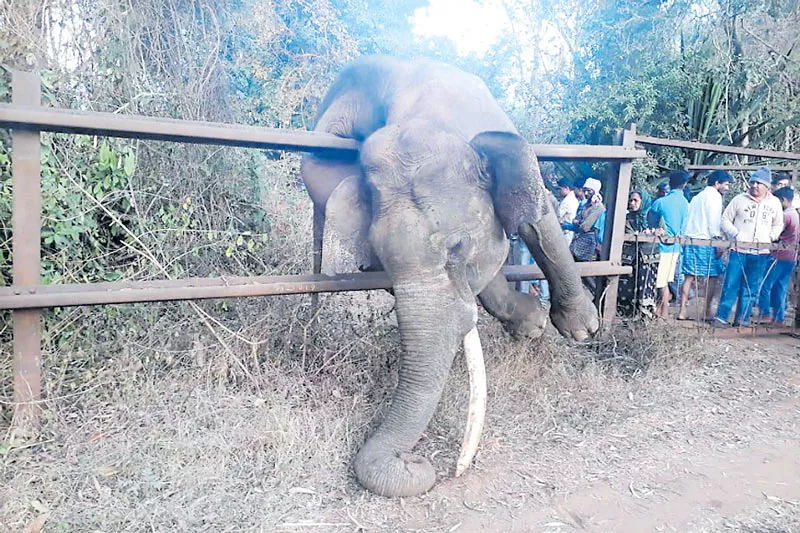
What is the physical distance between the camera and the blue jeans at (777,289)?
6871 millimetres

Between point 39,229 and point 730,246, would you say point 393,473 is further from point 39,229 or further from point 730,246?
point 730,246

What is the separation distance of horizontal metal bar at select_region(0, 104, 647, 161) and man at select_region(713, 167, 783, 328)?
5.30 metres

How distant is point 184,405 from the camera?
3.54m

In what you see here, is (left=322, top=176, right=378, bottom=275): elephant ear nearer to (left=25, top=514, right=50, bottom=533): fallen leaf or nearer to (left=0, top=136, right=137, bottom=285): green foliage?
(left=0, top=136, right=137, bottom=285): green foliage

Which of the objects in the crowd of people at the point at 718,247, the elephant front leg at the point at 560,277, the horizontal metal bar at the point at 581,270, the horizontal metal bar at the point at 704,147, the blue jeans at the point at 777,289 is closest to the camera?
the elephant front leg at the point at 560,277

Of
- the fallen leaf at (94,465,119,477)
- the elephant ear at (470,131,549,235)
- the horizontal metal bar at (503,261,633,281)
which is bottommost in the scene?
the fallen leaf at (94,465,119,477)

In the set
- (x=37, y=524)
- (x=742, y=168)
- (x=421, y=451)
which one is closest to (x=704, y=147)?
(x=742, y=168)

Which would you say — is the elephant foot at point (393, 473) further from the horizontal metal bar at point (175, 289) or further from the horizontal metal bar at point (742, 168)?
the horizontal metal bar at point (742, 168)

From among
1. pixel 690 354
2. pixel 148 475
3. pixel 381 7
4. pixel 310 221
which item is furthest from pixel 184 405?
pixel 381 7

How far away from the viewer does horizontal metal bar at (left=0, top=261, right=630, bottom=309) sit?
298 centimetres

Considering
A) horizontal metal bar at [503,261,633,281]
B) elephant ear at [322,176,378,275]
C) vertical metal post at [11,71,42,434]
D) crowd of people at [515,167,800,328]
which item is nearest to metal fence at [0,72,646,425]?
vertical metal post at [11,71,42,434]

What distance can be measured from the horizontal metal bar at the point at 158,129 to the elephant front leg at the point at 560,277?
1227 millimetres

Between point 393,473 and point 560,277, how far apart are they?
1.73 meters

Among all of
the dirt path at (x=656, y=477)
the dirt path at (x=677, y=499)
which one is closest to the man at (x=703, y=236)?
the dirt path at (x=656, y=477)
